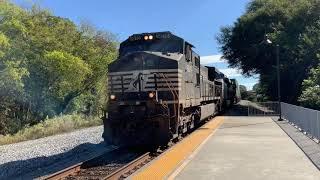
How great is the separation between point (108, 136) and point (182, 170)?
4.85 m

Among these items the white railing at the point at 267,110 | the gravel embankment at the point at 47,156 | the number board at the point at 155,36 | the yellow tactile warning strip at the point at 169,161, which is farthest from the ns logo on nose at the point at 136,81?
the white railing at the point at 267,110

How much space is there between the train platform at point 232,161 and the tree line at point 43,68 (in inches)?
618

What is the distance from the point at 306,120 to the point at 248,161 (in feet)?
26.0

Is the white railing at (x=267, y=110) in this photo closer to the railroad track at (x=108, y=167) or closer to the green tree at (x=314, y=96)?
the green tree at (x=314, y=96)

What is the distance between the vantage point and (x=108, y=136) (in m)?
15.7

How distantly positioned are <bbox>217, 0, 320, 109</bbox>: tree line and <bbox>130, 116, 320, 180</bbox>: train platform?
21651 mm

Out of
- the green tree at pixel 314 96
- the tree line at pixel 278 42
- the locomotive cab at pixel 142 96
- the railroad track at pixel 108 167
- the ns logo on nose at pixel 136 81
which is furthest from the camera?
the tree line at pixel 278 42

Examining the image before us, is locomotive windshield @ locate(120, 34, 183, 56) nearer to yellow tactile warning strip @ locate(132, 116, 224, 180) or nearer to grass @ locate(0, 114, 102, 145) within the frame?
yellow tactile warning strip @ locate(132, 116, 224, 180)

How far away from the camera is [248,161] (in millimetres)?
12648

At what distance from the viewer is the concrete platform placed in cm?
1074

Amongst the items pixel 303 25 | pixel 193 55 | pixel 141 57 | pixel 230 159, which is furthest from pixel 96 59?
pixel 230 159

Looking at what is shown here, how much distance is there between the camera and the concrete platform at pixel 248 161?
10.7 metres

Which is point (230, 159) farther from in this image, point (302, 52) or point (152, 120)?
point (302, 52)

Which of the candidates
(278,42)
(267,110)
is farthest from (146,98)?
(278,42)
